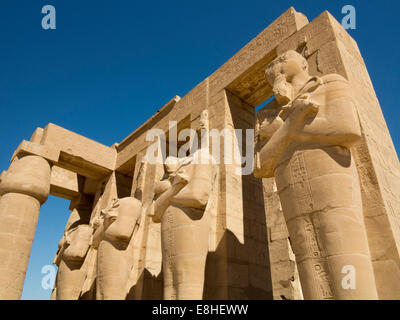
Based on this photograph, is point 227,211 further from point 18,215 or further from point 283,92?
point 18,215

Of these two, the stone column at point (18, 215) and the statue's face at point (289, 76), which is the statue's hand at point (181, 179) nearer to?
the statue's face at point (289, 76)

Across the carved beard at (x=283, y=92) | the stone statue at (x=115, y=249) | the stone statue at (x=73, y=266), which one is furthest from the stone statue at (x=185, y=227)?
the stone statue at (x=73, y=266)

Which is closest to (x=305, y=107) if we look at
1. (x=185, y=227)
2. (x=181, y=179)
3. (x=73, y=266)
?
(x=181, y=179)

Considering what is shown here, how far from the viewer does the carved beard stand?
132 inches

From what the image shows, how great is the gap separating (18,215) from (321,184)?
659cm

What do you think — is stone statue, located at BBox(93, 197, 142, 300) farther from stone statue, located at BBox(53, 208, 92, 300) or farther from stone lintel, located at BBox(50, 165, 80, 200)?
stone lintel, located at BBox(50, 165, 80, 200)

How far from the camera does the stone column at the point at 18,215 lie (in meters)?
6.67

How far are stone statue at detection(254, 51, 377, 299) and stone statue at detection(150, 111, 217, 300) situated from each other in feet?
3.36

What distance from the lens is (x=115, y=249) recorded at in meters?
4.85

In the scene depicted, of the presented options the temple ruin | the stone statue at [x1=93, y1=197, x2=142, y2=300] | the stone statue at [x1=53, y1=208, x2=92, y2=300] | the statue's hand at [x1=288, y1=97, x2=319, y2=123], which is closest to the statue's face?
the temple ruin

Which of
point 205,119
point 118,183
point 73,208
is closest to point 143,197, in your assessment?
point 118,183

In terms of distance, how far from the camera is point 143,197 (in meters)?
7.67
